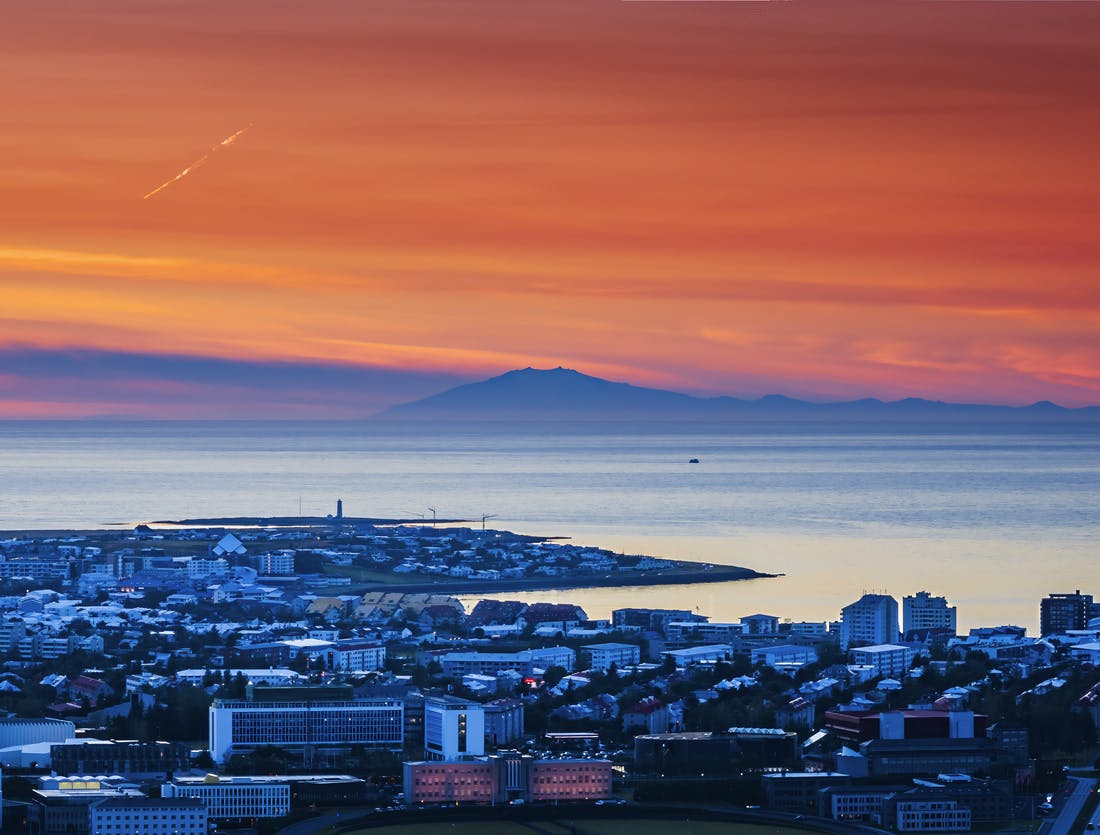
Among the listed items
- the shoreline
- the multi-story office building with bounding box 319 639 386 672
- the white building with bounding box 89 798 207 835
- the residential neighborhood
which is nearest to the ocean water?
the shoreline

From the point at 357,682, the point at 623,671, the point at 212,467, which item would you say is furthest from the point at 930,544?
the point at 212,467

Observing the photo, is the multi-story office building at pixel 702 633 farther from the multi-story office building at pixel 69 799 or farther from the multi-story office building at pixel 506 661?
the multi-story office building at pixel 69 799

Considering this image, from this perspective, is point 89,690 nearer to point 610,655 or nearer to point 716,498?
point 610,655

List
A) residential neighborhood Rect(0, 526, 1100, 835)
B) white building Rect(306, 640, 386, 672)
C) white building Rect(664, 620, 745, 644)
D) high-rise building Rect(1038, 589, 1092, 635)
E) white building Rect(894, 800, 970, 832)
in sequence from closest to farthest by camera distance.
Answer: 1. white building Rect(894, 800, 970, 832)
2. residential neighborhood Rect(0, 526, 1100, 835)
3. white building Rect(306, 640, 386, 672)
4. white building Rect(664, 620, 745, 644)
5. high-rise building Rect(1038, 589, 1092, 635)

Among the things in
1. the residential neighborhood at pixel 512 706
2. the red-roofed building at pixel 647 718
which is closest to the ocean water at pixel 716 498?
the residential neighborhood at pixel 512 706

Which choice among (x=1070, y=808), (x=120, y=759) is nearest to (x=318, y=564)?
(x=120, y=759)

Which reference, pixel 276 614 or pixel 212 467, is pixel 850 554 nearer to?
pixel 276 614

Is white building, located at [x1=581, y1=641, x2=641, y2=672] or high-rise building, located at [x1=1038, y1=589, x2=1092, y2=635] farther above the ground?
high-rise building, located at [x1=1038, y1=589, x2=1092, y2=635]

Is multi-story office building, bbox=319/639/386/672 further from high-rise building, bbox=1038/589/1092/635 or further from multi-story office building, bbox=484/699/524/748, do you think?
high-rise building, bbox=1038/589/1092/635
